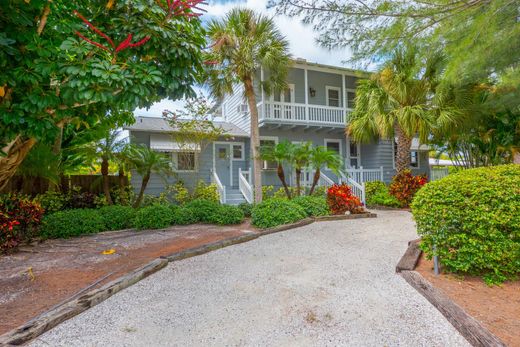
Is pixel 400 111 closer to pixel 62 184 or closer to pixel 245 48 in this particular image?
pixel 245 48

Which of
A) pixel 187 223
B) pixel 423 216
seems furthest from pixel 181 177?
pixel 423 216

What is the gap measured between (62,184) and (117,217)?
104 inches

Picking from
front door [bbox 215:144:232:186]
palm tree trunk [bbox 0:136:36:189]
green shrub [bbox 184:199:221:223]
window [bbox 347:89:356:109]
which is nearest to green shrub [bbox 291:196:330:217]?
green shrub [bbox 184:199:221:223]

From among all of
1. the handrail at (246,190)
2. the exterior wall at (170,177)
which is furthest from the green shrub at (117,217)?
the handrail at (246,190)

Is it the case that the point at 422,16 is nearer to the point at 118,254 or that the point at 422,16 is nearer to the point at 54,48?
the point at 54,48

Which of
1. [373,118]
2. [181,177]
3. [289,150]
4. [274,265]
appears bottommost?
[274,265]

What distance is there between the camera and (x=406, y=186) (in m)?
10.5

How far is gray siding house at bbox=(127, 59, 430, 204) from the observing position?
11734 mm

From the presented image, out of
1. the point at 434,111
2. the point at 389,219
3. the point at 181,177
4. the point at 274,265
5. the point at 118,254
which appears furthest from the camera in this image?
the point at 181,177

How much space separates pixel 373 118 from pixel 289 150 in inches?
166

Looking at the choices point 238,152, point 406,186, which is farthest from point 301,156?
point 238,152

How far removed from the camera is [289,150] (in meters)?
8.62

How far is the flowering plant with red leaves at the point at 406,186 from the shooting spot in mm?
10391

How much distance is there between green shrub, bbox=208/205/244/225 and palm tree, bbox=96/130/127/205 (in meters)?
3.35
